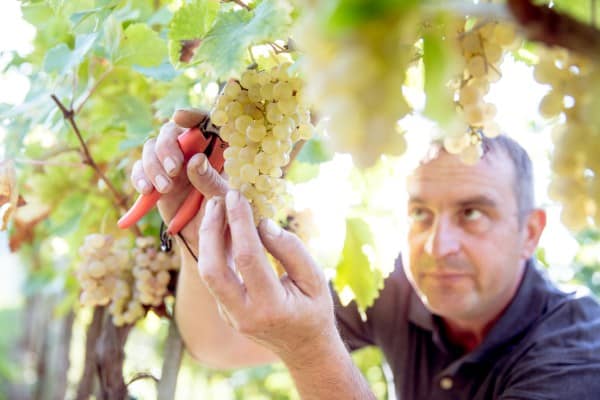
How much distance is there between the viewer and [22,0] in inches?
40.4

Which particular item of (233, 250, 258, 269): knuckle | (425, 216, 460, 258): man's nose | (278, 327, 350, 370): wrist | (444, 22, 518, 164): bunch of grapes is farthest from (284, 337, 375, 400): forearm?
(425, 216, 460, 258): man's nose

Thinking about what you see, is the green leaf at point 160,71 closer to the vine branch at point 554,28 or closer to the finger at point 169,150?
the finger at point 169,150

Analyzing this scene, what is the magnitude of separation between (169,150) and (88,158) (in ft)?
1.12

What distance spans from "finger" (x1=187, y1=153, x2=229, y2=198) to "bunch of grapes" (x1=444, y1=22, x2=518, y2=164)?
0.99ft

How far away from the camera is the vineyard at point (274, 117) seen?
322 millimetres

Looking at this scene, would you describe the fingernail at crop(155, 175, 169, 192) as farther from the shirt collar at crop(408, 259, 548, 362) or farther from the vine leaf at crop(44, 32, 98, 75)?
the shirt collar at crop(408, 259, 548, 362)

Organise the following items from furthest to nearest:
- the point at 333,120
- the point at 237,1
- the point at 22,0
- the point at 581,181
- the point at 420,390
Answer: the point at 420,390
the point at 22,0
the point at 237,1
the point at 581,181
the point at 333,120

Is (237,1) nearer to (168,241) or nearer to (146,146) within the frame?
(146,146)

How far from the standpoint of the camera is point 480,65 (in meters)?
0.54

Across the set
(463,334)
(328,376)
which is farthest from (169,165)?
(463,334)

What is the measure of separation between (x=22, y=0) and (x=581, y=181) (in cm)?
87

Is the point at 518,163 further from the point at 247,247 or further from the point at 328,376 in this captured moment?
the point at 247,247

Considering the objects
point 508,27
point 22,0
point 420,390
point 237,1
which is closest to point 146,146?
point 237,1

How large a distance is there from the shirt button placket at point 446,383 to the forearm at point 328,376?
61 centimetres
